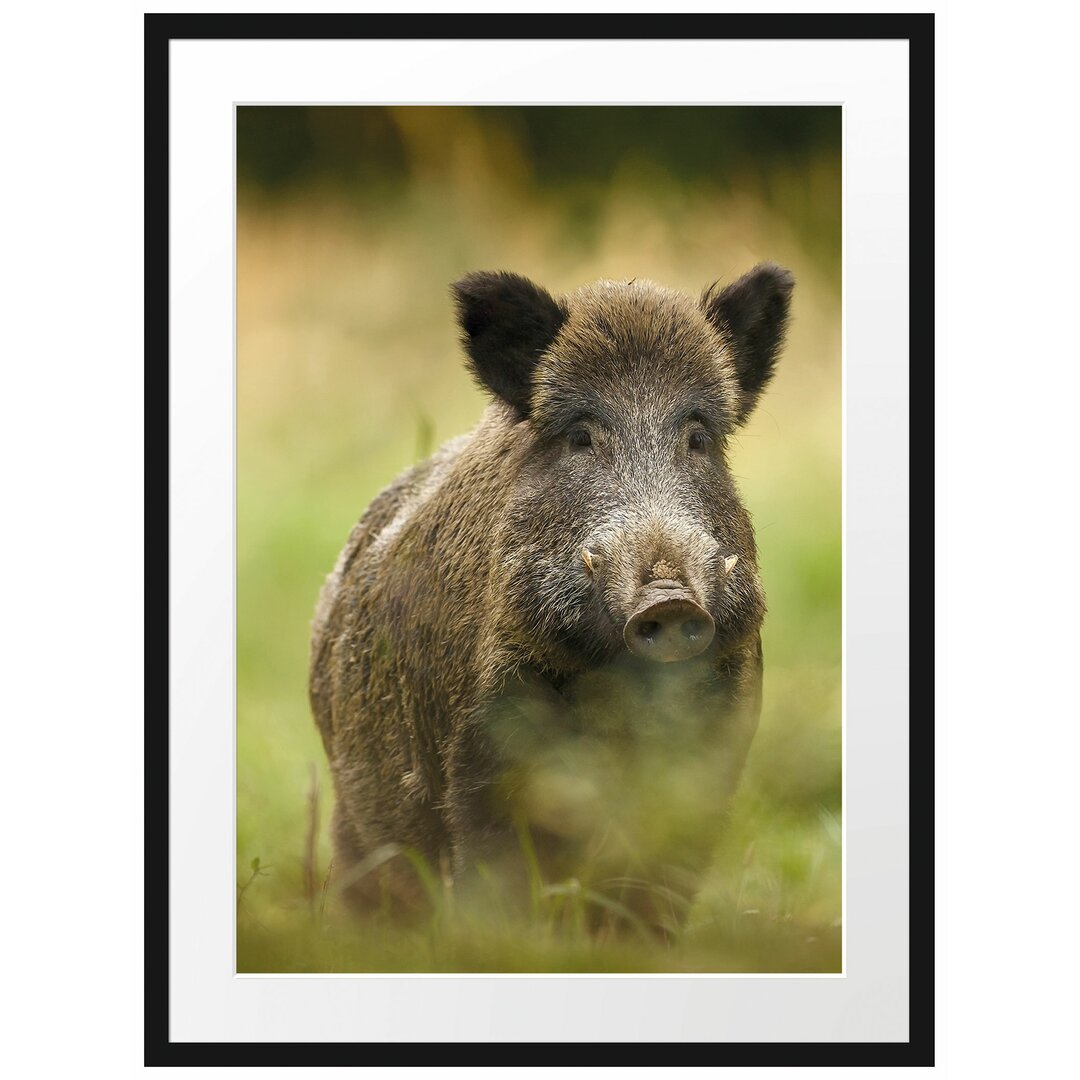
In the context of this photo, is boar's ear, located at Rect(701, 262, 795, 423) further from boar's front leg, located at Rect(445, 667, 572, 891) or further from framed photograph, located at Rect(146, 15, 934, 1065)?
boar's front leg, located at Rect(445, 667, 572, 891)

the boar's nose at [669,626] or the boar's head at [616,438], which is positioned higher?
the boar's head at [616,438]

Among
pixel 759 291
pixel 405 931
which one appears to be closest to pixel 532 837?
pixel 405 931

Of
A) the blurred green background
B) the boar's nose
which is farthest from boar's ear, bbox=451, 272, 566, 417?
the boar's nose

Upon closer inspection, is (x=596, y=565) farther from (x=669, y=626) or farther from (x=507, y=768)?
(x=507, y=768)

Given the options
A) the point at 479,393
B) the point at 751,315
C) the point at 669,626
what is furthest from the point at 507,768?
the point at 751,315

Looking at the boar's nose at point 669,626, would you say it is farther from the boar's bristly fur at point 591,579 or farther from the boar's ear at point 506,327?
the boar's ear at point 506,327

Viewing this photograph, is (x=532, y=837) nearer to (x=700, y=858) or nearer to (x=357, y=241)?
(x=700, y=858)

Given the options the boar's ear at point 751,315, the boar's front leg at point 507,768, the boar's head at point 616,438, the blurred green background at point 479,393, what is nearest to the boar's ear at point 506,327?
the boar's head at point 616,438
